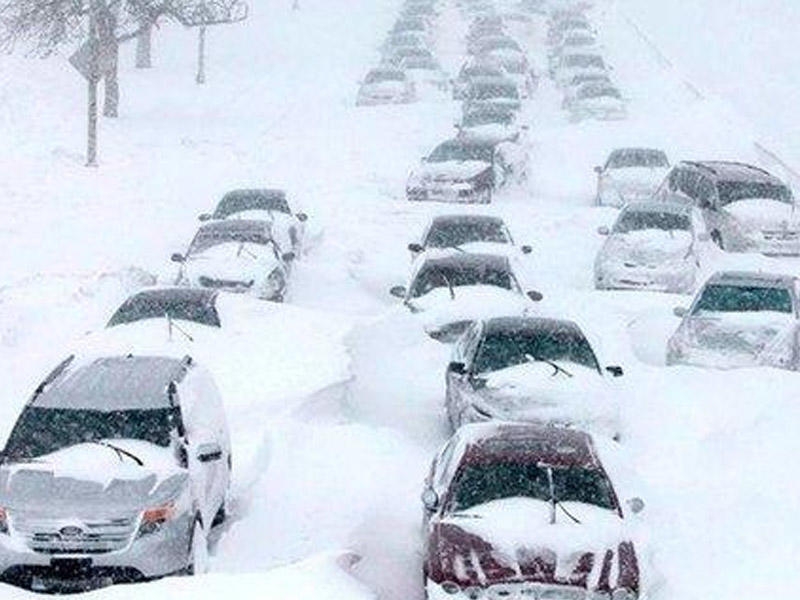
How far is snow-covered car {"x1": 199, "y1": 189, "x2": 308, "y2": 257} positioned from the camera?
23938 millimetres

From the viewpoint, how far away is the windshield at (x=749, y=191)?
25.2 m

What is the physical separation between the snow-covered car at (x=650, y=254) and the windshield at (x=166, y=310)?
7.72m

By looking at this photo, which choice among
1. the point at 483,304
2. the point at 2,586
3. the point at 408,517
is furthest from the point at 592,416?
the point at 2,586

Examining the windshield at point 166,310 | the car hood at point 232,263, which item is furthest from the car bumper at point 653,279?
the windshield at point 166,310

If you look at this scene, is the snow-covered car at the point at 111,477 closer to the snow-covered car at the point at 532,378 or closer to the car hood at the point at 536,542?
the car hood at the point at 536,542

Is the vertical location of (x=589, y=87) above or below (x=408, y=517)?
below

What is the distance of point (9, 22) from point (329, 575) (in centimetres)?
2682

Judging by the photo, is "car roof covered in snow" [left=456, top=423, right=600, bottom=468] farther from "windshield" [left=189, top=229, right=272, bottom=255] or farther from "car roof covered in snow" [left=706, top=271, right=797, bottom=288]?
"windshield" [left=189, top=229, right=272, bottom=255]

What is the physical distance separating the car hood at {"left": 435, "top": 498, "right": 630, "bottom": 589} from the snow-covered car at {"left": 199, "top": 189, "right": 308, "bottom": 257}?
533 inches

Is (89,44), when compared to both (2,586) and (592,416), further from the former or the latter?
(2,586)

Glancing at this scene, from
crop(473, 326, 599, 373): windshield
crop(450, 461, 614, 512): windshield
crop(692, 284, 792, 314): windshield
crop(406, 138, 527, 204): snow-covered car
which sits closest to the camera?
crop(450, 461, 614, 512): windshield

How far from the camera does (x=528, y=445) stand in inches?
436

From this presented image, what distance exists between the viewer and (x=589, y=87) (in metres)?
42.5

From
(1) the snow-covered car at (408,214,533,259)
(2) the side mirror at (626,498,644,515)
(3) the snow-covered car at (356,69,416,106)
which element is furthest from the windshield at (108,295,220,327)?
(3) the snow-covered car at (356,69,416,106)
